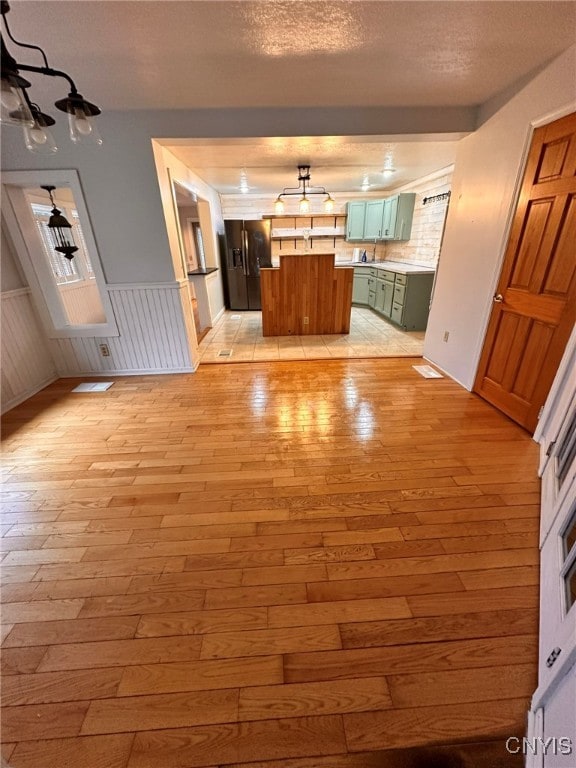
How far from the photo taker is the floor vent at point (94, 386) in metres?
3.27

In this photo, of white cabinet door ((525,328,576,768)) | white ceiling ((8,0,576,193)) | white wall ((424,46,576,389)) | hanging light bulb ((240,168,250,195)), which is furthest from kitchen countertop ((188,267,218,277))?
white cabinet door ((525,328,576,768))

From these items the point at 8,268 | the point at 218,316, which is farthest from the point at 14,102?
the point at 218,316

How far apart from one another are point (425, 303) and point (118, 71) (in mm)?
4605

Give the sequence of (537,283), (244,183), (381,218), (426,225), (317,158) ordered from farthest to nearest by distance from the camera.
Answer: (381,218), (244,183), (426,225), (317,158), (537,283)

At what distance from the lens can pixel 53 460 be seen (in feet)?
7.19

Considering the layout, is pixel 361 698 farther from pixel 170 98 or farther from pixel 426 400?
pixel 170 98

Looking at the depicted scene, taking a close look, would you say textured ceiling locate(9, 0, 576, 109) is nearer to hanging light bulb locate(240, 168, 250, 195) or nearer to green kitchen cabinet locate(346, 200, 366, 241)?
→ hanging light bulb locate(240, 168, 250, 195)

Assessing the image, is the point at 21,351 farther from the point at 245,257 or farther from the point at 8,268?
the point at 245,257

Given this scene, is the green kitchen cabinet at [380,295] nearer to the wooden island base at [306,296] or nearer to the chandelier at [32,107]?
the wooden island base at [306,296]

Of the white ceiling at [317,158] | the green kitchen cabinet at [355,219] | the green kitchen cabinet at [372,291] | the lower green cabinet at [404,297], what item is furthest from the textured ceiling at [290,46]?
the green kitchen cabinet at [355,219]

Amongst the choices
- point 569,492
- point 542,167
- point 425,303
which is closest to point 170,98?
point 542,167

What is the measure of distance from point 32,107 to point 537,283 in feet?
10.7

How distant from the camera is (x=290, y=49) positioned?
1841 mm

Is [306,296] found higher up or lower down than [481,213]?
lower down
